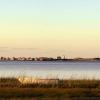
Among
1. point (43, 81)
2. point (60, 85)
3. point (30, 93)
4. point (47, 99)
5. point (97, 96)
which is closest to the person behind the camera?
point (47, 99)

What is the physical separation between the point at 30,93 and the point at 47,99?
13.5 ft

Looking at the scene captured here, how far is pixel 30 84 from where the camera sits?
33375mm

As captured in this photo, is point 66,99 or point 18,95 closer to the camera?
point 66,99

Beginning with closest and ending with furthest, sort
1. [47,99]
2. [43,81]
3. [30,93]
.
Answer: [47,99] → [30,93] → [43,81]

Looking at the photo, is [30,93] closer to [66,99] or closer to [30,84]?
[66,99]

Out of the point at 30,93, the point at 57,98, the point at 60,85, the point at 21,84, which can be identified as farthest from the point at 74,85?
the point at 57,98

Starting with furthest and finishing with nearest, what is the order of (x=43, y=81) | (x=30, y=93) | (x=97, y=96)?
(x=43, y=81), (x=30, y=93), (x=97, y=96)

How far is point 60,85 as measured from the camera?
33125mm

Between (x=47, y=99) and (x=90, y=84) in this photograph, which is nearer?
(x=47, y=99)

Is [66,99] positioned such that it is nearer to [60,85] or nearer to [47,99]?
[47,99]

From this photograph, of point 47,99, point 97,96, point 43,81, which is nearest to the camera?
point 47,99

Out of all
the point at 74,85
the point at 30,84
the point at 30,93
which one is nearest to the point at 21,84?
the point at 30,84

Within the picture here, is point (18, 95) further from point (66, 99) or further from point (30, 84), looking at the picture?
point (30, 84)

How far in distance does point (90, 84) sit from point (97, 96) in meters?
9.95
